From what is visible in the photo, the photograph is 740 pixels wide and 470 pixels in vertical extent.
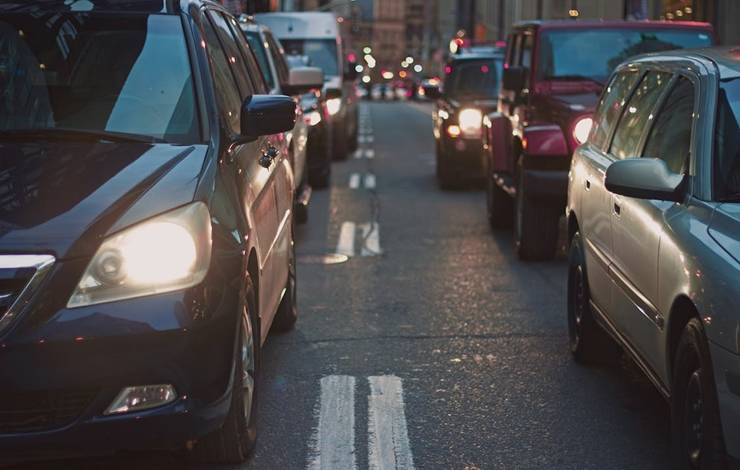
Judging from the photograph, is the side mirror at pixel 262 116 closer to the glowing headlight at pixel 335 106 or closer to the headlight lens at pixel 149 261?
the headlight lens at pixel 149 261

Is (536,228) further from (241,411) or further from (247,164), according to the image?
(241,411)

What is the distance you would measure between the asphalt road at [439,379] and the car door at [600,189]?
53 cm

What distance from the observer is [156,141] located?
17.6 ft

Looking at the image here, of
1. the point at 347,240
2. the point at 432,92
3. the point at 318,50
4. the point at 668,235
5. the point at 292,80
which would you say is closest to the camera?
the point at 668,235

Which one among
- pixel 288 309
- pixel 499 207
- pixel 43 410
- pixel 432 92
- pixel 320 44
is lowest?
pixel 499 207

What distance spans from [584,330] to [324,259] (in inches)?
177

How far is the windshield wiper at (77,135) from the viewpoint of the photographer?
5.38 metres

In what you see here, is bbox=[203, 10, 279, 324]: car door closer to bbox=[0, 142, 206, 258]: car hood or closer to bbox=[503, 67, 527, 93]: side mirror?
bbox=[0, 142, 206, 258]: car hood

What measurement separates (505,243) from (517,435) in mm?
6716

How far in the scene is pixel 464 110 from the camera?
17.2m

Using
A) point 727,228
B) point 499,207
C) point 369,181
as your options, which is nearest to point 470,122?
point 369,181

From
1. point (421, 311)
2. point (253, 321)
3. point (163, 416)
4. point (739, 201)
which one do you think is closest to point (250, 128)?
point (253, 321)

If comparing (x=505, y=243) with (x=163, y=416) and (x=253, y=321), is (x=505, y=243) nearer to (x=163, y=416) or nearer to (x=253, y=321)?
(x=253, y=321)

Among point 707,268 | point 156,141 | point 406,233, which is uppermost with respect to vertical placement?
point 156,141
